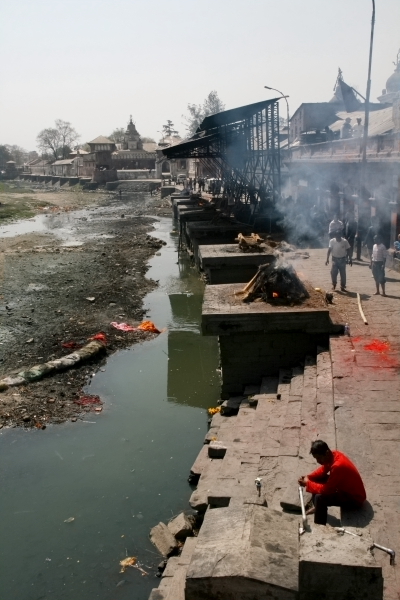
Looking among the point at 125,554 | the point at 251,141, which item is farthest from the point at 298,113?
the point at 125,554

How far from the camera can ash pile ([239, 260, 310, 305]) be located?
955cm

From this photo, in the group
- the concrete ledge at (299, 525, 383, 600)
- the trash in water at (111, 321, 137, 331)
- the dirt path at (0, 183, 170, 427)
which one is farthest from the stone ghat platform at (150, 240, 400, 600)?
the trash in water at (111, 321, 137, 331)

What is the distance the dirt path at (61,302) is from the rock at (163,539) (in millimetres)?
3293

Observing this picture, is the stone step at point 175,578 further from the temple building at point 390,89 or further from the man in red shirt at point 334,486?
the temple building at point 390,89

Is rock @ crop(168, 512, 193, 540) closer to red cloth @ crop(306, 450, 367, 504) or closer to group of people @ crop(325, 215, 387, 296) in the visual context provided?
red cloth @ crop(306, 450, 367, 504)

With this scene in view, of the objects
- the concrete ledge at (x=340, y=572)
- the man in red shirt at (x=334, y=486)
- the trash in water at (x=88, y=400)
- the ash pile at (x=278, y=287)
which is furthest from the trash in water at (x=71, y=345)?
the concrete ledge at (x=340, y=572)

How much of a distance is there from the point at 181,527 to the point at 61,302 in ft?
37.9

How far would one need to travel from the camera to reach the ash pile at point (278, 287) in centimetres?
955

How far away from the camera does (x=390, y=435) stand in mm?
5926

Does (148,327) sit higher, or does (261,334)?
(261,334)

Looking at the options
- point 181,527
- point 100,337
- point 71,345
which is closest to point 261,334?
point 181,527

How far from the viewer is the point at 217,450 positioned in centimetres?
728

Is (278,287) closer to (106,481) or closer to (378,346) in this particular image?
(378,346)

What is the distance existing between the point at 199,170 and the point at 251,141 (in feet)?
106
